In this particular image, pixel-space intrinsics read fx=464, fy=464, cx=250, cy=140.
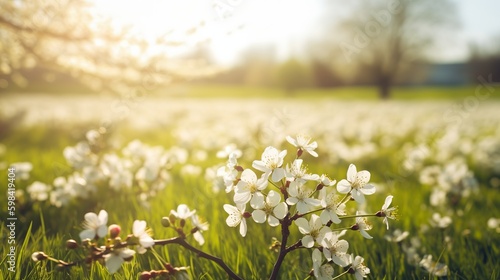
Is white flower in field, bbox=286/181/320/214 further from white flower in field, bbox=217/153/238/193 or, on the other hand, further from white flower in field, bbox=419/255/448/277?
white flower in field, bbox=419/255/448/277

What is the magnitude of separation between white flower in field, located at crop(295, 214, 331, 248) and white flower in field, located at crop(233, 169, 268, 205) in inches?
8.1

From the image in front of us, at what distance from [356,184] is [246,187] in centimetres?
45

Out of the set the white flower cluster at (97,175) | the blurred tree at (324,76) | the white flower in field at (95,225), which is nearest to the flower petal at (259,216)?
the white flower in field at (95,225)

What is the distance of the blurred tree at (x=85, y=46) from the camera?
14.3 ft

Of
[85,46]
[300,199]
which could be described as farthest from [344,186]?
[85,46]

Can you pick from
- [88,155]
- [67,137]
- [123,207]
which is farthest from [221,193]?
[67,137]

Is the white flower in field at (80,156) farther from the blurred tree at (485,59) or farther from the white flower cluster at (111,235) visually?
the blurred tree at (485,59)

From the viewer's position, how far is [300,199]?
1791 mm

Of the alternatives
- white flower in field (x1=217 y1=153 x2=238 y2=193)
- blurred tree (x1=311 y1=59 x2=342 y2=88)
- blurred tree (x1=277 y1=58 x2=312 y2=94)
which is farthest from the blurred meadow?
blurred tree (x1=311 y1=59 x2=342 y2=88)

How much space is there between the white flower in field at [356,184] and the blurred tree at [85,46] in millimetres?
2880

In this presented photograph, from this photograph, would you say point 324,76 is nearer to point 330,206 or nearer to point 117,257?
point 330,206

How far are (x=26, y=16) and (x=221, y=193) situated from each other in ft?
8.46

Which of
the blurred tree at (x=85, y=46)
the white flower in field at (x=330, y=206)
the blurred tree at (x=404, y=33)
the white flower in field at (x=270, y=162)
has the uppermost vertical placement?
the blurred tree at (x=85, y=46)

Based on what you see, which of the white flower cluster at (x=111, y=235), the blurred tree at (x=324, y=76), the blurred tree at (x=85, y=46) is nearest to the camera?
the white flower cluster at (x=111, y=235)
